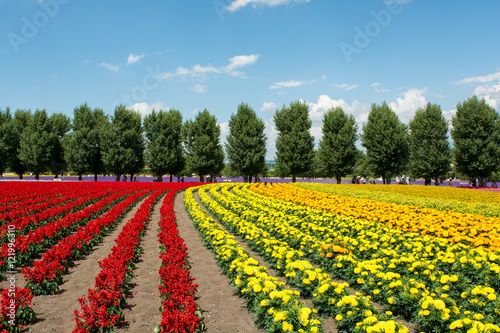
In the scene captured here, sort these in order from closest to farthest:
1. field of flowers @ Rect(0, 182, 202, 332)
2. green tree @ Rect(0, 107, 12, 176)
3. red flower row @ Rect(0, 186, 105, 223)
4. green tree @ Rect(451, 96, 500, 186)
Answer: field of flowers @ Rect(0, 182, 202, 332), red flower row @ Rect(0, 186, 105, 223), green tree @ Rect(451, 96, 500, 186), green tree @ Rect(0, 107, 12, 176)

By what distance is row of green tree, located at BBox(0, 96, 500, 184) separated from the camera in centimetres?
4481

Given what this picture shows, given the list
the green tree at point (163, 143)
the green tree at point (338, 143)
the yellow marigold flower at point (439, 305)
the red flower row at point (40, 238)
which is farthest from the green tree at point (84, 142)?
the yellow marigold flower at point (439, 305)

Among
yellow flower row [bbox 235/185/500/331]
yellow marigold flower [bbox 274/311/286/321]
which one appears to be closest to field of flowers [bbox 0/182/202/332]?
yellow marigold flower [bbox 274/311/286/321]

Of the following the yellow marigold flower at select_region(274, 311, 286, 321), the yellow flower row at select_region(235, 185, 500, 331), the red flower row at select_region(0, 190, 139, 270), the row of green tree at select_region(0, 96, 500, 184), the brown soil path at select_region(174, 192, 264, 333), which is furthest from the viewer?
the row of green tree at select_region(0, 96, 500, 184)

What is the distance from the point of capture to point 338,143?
48000 millimetres

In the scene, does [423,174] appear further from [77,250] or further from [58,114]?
[58,114]

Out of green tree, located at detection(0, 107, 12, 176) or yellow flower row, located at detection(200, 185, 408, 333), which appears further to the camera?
green tree, located at detection(0, 107, 12, 176)

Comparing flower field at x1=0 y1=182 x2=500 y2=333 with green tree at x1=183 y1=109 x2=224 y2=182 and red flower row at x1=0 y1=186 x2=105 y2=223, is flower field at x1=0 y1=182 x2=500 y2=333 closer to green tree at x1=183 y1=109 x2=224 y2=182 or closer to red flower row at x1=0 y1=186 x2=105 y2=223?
red flower row at x1=0 y1=186 x2=105 y2=223

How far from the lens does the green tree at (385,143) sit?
45156mm

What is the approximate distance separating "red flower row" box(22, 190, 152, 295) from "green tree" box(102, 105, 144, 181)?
133ft

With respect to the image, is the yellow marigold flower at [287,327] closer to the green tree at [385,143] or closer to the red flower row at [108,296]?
the red flower row at [108,296]

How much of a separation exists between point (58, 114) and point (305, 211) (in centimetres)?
5851

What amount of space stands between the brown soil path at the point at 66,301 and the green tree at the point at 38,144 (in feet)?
166

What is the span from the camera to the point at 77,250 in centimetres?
938
